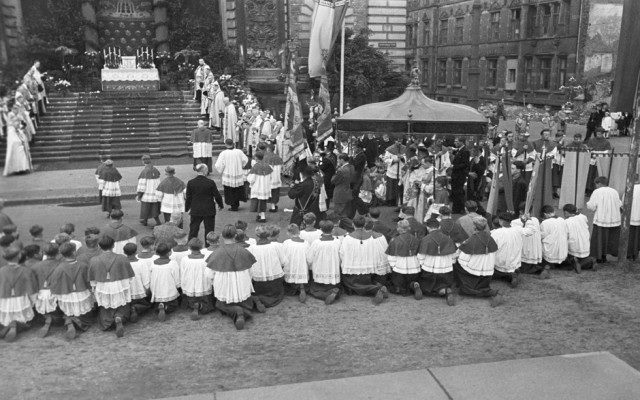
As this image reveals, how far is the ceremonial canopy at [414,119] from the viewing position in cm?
1187

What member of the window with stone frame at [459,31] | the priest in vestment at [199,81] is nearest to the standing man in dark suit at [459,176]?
the priest in vestment at [199,81]

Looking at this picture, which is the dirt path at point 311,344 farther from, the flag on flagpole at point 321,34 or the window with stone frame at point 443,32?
the window with stone frame at point 443,32

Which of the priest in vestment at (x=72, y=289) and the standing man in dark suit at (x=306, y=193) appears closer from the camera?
the priest in vestment at (x=72, y=289)

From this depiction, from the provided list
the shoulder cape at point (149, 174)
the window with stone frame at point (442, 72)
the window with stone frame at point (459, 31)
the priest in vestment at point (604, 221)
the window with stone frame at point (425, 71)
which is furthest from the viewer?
the window with stone frame at point (425, 71)

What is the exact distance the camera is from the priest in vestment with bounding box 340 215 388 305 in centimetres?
952

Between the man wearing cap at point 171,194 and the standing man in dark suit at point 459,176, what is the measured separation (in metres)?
6.18

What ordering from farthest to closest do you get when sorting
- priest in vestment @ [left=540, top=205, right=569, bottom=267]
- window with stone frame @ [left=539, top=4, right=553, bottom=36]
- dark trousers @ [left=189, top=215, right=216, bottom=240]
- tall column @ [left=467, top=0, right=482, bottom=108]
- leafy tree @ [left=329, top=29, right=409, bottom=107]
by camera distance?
tall column @ [left=467, top=0, right=482, bottom=108] → window with stone frame @ [left=539, top=4, right=553, bottom=36] → leafy tree @ [left=329, top=29, right=409, bottom=107] → dark trousers @ [left=189, top=215, right=216, bottom=240] → priest in vestment @ [left=540, top=205, right=569, bottom=267]

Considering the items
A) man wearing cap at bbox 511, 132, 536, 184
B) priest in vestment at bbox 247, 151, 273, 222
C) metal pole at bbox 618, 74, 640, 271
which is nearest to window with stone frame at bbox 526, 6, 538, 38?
man wearing cap at bbox 511, 132, 536, 184

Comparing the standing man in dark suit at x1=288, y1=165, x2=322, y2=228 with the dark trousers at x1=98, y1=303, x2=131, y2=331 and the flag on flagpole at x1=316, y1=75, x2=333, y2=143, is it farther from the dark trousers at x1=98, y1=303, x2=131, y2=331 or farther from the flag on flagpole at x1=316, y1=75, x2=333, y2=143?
the dark trousers at x1=98, y1=303, x2=131, y2=331

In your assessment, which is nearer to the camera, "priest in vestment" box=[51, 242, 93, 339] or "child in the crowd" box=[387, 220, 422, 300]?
"priest in vestment" box=[51, 242, 93, 339]

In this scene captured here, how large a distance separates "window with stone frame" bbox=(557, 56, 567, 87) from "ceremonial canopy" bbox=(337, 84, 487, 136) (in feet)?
85.6

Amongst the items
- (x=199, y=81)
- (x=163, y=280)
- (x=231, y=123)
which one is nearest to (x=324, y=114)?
(x=231, y=123)

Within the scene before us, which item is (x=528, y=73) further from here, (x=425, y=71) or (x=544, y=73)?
(x=425, y=71)

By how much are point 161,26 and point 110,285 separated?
25524mm
